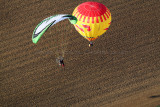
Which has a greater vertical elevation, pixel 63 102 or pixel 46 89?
pixel 46 89

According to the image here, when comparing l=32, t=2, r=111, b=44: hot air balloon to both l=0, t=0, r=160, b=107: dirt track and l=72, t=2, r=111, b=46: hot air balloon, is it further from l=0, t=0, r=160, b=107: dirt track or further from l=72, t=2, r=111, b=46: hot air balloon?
l=0, t=0, r=160, b=107: dirt track

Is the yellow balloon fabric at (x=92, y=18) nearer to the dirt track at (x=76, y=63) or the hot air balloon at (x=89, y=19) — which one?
the hot air balloon at (x=89, y=19)

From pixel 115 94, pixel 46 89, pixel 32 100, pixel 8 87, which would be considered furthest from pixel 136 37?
pixel 8 87

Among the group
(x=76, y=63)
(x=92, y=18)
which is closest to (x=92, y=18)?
(x=92, y=18)

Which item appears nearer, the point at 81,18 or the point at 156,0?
the point at 81,18

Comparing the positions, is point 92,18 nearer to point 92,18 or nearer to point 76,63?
point 92,18

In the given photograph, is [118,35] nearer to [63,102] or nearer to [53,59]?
[53,59]

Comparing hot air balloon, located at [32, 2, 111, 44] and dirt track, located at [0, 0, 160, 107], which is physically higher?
hot air balloon, located at [32, 2, 111, 44]

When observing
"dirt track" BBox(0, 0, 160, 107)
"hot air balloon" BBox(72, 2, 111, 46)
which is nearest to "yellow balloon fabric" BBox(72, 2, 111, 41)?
"hot air balloon" BBox(72, 2, 111, 46)
